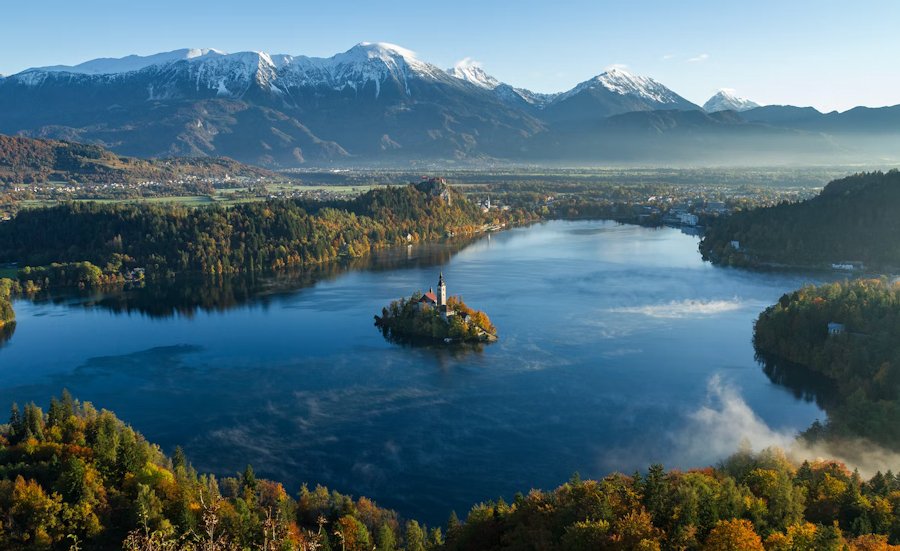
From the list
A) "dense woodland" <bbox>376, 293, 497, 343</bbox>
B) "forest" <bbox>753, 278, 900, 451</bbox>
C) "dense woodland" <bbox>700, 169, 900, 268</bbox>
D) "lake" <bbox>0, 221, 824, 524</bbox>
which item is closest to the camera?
"lake" <bbox>0, 221, 824, 524</bbox>

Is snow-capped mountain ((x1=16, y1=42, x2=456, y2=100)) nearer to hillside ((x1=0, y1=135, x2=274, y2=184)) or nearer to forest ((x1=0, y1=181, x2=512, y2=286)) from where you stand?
hillside ((x1=0, y1=135, x2=274, y2=184))

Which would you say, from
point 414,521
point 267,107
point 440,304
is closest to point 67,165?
point 440,304

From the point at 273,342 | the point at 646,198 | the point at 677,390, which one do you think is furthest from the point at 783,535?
the point at 646,198

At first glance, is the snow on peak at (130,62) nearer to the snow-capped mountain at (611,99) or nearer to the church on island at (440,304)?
the snow-capped mountain at (611,99)

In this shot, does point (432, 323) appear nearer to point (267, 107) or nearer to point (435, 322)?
point (435, 322)

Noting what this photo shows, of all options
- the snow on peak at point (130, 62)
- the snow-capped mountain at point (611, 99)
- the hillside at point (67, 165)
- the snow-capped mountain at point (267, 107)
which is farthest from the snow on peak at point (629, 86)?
the hillside at point (67, 165)

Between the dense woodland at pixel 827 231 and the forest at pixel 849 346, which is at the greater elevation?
the dense woodland at pixel 827 231

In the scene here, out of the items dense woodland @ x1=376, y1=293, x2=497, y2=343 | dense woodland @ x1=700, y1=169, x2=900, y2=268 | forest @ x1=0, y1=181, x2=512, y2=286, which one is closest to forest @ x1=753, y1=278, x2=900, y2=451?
dense woodland @ x1=376, y1=293, x2=497, y2=343
